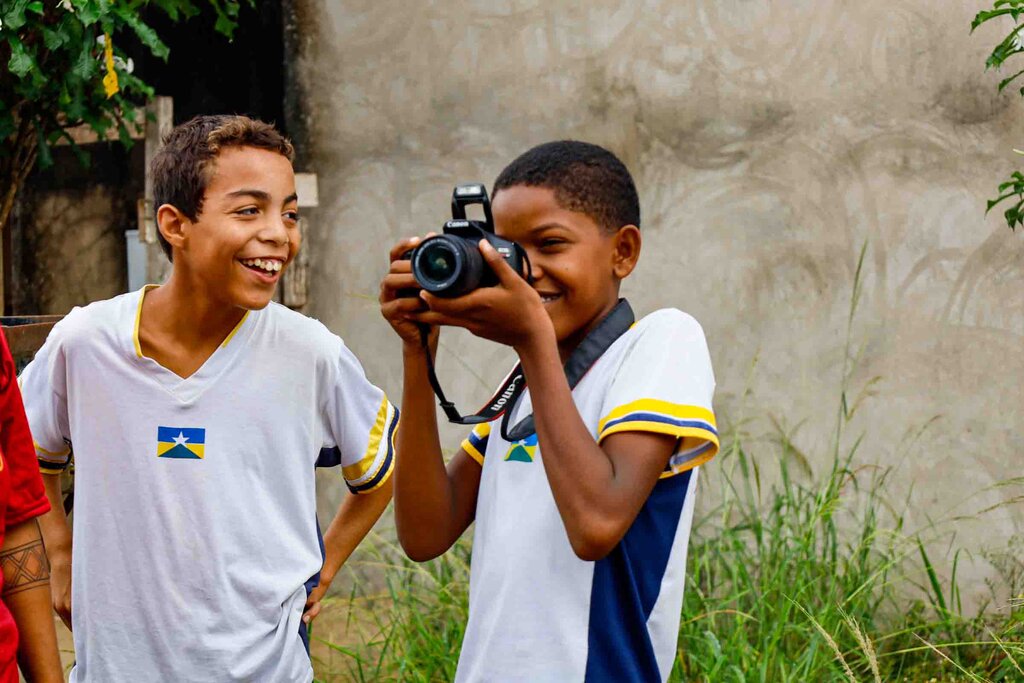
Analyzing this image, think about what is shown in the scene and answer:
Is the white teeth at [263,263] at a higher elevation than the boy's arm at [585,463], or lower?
higher

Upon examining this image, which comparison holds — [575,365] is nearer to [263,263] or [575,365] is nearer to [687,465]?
[687,465]

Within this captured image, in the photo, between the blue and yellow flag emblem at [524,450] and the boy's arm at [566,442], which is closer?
the boy's arm at [566,442]

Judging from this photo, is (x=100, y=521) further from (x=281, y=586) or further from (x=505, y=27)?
(x=505, y=27)

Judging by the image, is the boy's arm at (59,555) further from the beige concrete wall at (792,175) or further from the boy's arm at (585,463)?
the beige concrete wall at (792,175)

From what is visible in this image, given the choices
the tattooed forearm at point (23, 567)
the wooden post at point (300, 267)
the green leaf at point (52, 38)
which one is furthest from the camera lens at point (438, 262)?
the wooden post at point (300, 267)

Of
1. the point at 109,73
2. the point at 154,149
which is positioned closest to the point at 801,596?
the point at 109,73

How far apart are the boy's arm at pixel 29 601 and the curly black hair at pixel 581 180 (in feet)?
2.77

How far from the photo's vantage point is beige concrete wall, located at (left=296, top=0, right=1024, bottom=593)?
3.83 m

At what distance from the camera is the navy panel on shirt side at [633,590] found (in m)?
1.66

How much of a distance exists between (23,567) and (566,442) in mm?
785

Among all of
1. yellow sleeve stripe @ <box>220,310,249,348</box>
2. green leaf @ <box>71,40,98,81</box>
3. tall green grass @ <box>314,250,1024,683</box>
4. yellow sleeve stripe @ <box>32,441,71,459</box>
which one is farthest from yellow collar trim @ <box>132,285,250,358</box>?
green leaf @ <box>71,40,98,81</box>

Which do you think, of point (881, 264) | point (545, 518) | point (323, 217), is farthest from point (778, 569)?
point (323, 217)

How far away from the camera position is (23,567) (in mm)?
1749

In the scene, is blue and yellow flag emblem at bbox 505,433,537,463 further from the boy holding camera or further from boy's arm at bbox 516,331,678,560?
boy's arm at bbox 516,331,678,560
